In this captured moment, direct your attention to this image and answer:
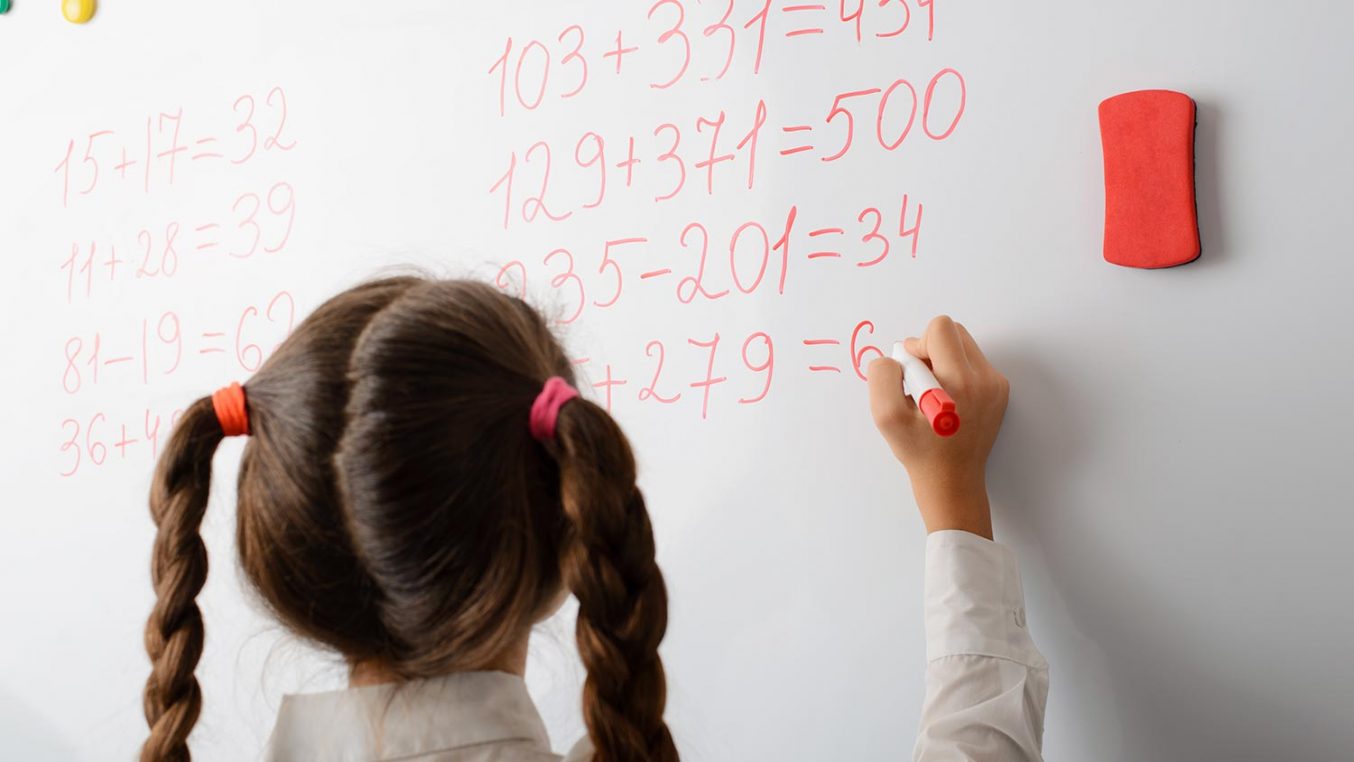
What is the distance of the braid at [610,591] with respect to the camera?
512 millimetres

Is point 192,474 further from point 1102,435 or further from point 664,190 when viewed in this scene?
point 1102,435

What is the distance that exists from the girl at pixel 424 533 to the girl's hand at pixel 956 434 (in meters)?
0.14

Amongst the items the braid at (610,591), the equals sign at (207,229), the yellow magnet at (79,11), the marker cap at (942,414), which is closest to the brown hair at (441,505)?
the braid at (610,591)

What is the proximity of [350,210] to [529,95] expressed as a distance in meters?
0.20

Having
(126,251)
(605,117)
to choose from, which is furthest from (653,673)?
(126,251)

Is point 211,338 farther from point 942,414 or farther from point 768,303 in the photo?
point 942,414

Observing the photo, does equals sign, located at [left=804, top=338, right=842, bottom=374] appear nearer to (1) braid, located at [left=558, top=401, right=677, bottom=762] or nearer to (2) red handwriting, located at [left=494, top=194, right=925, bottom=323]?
(2) red handwriting, located at [left=494, top=194, right=925, bottom=323]

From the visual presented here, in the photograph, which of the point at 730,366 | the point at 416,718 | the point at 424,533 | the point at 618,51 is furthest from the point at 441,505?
the point at 618,51

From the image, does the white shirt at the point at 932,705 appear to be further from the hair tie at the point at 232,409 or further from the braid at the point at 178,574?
the hair tie at the point at 232,409

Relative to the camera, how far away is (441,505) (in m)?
0.51

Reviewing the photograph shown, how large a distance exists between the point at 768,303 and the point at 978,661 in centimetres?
29

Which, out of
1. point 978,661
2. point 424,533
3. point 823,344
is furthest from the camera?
point 823,344

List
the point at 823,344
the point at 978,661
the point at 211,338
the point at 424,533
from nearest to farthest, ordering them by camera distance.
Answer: the point at 424,533 < the point at 978,661 < the point at 823,344 < the point at 211,338

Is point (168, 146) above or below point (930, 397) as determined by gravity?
above
